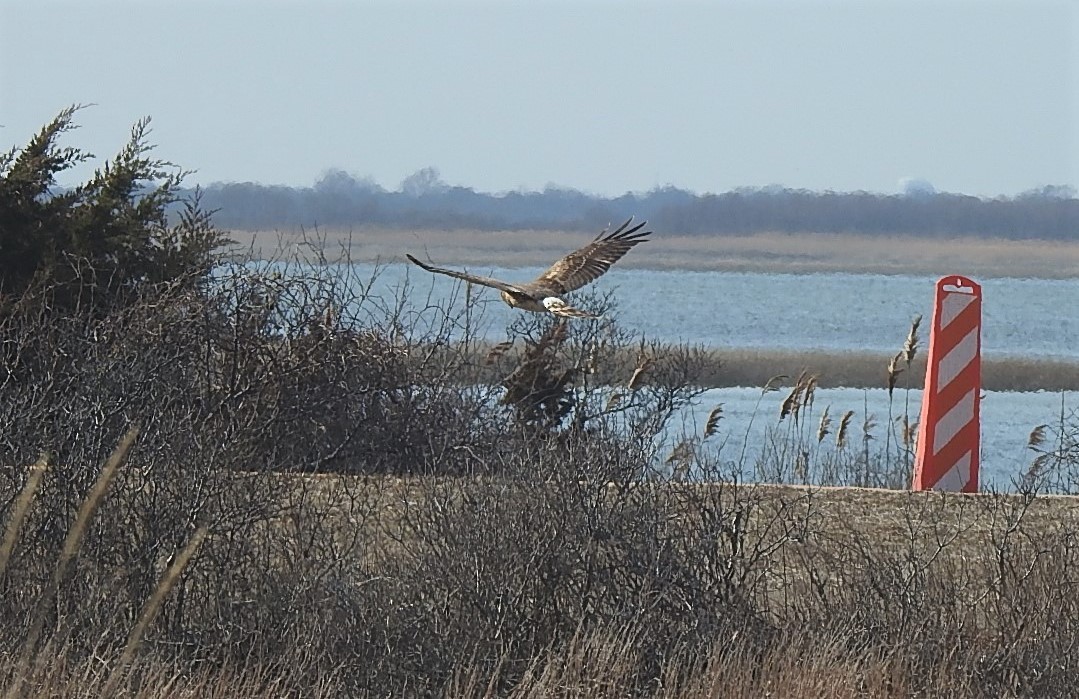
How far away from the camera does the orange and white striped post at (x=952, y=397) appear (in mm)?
10031

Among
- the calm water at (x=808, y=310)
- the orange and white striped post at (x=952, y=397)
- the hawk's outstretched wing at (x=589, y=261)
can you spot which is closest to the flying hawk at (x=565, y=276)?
the hawk's outstretched wing at (x=589, y=261)

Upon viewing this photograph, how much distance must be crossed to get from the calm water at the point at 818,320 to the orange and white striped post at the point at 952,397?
1177mm

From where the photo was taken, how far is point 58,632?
691 cm

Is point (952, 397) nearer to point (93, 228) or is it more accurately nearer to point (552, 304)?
point (552, 304)

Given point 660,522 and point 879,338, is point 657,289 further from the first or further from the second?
point 660,522

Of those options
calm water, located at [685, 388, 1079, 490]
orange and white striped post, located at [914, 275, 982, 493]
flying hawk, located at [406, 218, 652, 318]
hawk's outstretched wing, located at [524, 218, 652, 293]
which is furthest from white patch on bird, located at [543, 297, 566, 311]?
calm water, located at [685, 388, 1079, 490]

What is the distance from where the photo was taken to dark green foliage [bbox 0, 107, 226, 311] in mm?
11680

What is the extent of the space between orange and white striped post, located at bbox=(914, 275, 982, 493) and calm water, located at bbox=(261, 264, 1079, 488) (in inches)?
46.3

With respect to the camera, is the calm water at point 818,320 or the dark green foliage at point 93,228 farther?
the calm water at point 818,320

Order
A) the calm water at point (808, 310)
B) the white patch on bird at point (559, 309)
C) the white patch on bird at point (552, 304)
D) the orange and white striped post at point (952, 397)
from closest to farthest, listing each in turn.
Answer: the white patch on bird at point (559, 309) < the white patch on bird at point (552, 304) < the orange and white striped post at point (952, 397) < the calm water at point (808, 310)

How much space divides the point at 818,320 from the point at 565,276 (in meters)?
25.2

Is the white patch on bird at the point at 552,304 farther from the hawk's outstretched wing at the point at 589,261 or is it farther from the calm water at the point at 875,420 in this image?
the calm water at the point at 875,420

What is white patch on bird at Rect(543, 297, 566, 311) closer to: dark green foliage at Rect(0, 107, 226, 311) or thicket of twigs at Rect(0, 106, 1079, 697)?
thicket of twigs at Rect(0, 106, 1079, 697)

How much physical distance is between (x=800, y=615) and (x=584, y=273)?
2.42 m
